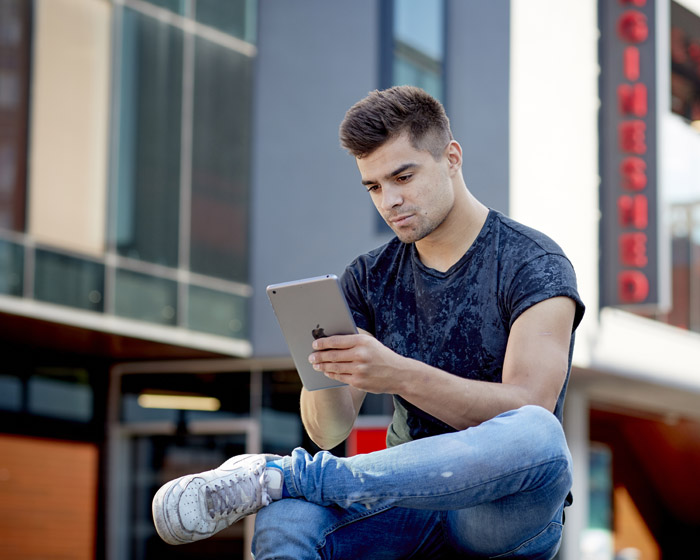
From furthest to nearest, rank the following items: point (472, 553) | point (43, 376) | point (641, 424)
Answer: point (641, 424) < point (43, 376) < point (472, 553)

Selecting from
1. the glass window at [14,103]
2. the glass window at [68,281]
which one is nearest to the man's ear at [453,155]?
the glass window at [68,281]

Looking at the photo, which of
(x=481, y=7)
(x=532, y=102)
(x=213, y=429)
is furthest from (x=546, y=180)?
(x=213, y=429)

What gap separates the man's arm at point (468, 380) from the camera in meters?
2.92

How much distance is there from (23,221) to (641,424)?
10538 mm

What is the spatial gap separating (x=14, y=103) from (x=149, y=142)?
1.89 meters

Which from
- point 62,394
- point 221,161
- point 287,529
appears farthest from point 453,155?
point 62,394

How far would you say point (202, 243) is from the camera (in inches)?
513

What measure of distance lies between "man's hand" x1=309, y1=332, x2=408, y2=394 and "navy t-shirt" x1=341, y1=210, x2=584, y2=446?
36 cm

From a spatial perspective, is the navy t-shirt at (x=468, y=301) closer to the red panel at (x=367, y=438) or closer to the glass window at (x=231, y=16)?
the red panel at (x=367, y=438)

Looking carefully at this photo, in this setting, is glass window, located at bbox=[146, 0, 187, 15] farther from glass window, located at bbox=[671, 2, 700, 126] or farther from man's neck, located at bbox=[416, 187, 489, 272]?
man's neck, located at bbox=[416, 187, 489, 272]

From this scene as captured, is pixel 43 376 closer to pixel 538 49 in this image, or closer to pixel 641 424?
pixel 538 49

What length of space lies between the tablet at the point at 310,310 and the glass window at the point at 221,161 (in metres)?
9.96

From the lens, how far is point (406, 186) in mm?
3332

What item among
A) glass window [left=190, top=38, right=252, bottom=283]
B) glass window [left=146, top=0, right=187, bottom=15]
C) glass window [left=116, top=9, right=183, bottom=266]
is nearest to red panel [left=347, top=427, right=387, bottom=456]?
glass window [left=190, top=38, right=252, bottom=283]
